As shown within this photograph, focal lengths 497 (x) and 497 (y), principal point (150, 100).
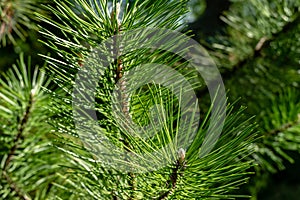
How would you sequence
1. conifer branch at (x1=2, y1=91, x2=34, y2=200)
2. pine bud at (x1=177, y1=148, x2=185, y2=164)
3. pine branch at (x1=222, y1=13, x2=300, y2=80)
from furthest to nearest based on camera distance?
pine branch at (x1=222, y1=13, x2=300, y2=80)
conifer branch at (x1=2, y1=91, x2=34, y2=200)
pine bud at (x1=177, y1=148, x2=185, y2=164)

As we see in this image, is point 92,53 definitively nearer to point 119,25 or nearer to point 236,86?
point 119,25

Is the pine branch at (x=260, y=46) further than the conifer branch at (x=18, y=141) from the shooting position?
Yes

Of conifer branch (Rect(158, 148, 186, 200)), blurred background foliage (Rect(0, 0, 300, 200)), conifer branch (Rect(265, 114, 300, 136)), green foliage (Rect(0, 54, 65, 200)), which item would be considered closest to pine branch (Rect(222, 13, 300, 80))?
blurred background foliage (Rect(0, 0, 300, 200))

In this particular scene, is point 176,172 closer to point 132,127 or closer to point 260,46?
point 132,127

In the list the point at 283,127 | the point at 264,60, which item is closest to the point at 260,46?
the point at 264,60

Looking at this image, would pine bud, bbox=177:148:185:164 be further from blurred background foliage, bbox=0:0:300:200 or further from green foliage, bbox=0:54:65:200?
blurred background foliage, bbox=0:0:300:200

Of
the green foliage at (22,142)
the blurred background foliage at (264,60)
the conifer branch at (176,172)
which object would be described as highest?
the blurred background foliage at (264,60)

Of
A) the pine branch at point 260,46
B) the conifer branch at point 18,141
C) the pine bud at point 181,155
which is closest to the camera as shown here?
the pine bud at point 181,155

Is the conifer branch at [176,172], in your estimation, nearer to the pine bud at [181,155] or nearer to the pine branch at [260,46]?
the pine bud at [181,155]

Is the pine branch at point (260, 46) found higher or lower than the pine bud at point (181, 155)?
higher

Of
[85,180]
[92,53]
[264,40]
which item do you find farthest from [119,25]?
[264,40]

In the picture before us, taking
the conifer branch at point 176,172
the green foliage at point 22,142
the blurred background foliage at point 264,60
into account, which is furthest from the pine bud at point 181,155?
the blurred background foliage at point 264,60
